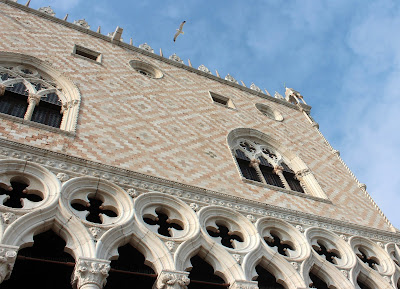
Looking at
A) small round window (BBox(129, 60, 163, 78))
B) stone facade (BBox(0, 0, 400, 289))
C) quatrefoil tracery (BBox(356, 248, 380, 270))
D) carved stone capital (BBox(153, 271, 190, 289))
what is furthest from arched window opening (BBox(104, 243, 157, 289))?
small round window (BBox(129, 60, 163, 78))

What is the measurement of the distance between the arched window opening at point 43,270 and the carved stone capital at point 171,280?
140 cm

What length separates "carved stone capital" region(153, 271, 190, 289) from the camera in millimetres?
4408

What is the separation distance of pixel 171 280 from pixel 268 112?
8.24 meters

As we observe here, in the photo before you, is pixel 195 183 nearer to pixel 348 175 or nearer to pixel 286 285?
pixel 286 285

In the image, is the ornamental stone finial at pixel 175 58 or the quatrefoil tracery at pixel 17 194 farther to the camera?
the ornamental stone finial at pixel 175 58

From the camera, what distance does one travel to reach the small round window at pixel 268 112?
1161 centimetres

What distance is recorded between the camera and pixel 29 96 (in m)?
7.21

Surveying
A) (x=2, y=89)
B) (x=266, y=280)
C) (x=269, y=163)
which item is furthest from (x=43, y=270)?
(x=269, y=163)

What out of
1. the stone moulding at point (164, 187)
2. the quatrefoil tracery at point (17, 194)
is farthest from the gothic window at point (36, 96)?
the quatrefoil tracery at point (17, 194)

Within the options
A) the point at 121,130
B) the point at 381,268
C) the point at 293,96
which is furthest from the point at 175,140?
the point at 293,96

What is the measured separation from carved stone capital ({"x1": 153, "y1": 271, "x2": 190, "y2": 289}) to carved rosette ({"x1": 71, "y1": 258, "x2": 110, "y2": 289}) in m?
0.63

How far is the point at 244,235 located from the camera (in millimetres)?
5816

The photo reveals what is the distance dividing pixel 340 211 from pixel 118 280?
4.65 m

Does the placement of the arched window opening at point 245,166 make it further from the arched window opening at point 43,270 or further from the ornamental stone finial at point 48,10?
the ornamental stone finial at point 48,10
